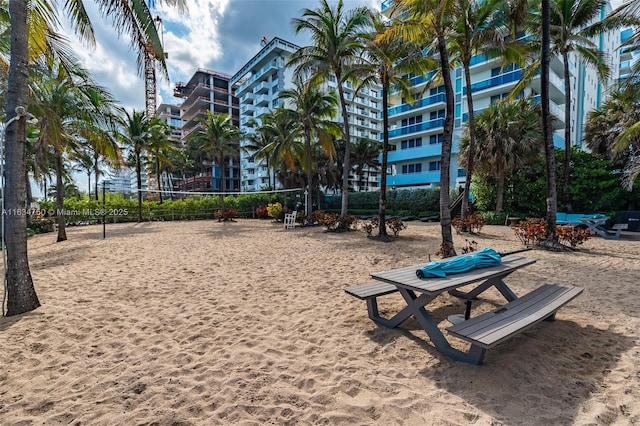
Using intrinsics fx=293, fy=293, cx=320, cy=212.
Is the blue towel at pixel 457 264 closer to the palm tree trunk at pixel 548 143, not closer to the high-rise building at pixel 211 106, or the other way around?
the palm tree trunk at pixel 548 143

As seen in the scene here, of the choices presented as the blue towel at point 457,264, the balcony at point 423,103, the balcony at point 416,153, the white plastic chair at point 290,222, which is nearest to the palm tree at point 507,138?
the white plastic chair at point 290,222

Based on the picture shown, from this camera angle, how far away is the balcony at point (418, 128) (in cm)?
3508

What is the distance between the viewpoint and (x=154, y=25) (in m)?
5.59

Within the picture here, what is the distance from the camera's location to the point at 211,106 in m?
59.5

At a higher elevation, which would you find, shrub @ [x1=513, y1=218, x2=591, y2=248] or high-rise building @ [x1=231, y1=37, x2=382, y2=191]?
high-rise building @ [x1=231, y1=37, x2=382, y2=191]

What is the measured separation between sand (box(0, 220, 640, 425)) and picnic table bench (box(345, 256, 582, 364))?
0.61ft

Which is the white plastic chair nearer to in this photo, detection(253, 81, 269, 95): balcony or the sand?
the sand

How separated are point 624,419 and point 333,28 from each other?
14.9m

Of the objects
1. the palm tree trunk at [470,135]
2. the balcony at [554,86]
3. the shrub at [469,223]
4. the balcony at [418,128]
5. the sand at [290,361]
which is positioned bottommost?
the sand at [290,361]

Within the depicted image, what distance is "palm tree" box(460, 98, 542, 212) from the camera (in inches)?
582

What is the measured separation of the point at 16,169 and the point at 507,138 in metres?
17.7

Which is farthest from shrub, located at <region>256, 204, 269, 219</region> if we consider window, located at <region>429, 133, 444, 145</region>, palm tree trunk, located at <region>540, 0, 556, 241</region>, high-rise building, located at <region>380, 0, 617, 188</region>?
window, located at <region>429, 133, 444, 145</region>

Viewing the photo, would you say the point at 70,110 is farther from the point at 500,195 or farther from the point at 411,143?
the point at 411,143

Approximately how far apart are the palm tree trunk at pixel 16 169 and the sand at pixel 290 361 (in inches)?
16.0
